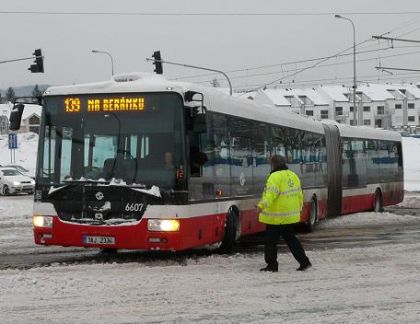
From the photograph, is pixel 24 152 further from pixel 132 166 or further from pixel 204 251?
pixel 132 166

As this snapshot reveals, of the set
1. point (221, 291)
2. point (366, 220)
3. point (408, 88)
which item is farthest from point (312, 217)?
point (408, 88)

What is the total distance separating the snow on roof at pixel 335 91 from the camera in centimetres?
12859

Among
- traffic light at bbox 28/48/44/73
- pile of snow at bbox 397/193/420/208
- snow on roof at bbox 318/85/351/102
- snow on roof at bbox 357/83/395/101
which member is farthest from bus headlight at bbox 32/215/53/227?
snow on roof at bbox 357/83/395/101

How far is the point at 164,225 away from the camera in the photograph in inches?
464

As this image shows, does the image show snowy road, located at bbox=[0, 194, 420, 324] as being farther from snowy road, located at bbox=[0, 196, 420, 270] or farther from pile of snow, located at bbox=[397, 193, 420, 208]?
pile of snow, located at bbox=[397, 193, 420, 208]

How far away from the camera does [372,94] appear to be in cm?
13275

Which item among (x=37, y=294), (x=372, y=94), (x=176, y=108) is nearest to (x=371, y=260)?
(x=176, y=108)

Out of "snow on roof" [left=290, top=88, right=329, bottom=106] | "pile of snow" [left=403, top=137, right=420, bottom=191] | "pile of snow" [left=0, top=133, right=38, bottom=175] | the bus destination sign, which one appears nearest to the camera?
the bus destination sign

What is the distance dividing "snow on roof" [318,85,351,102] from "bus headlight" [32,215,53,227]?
11781 centimetres

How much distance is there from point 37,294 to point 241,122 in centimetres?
657

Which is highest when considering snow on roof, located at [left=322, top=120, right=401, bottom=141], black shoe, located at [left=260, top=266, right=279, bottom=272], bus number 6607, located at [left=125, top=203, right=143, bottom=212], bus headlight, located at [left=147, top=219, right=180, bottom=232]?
snow on roof, located at [left=322, top=120, right=401, bottom=141]

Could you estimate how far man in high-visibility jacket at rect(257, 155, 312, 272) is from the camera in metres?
11.1

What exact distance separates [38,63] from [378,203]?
16884 mm

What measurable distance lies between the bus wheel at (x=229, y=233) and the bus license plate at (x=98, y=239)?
2434mm
